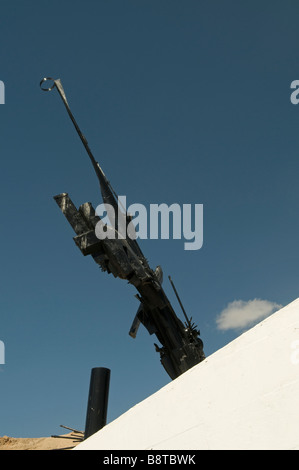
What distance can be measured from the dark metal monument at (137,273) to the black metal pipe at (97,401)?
285 cm

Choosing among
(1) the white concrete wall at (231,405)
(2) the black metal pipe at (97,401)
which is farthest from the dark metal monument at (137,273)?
(1) the white concrete wall at (231,405)

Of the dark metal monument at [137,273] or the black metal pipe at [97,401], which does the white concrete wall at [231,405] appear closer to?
the black metal pipe at [97,401]

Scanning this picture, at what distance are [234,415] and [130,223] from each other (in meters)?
6.90

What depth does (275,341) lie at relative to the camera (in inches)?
93.3

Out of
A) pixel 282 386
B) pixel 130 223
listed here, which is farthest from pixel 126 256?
pixel 282 386

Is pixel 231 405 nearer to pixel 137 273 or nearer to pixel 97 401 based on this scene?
pixel 97 401

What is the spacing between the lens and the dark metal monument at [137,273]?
747 cm

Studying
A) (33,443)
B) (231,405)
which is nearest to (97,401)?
(231,405)

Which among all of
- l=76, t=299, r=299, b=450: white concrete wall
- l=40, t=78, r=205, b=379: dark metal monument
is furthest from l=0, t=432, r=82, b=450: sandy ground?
l=76, t=299, r=299, b=450: white concrete wall

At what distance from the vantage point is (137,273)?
7996mm

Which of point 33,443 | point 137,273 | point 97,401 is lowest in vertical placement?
point 97,401

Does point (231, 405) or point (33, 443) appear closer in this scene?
point (231, 405)

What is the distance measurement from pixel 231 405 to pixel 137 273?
6.07 meters
